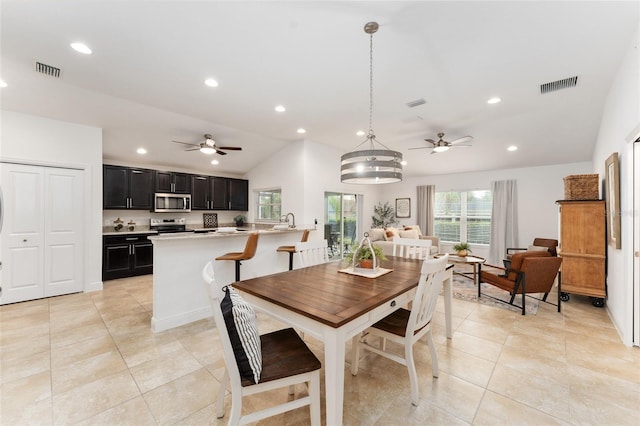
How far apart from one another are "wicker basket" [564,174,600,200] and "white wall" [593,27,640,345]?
568mm

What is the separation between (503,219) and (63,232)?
8895 mm

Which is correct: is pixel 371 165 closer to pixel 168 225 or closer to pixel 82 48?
pixel 82 48

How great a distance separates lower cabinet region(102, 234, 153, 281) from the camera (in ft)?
15.9

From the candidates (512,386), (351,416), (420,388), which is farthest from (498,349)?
(351,416)

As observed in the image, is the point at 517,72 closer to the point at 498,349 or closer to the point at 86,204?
the point at 498,349

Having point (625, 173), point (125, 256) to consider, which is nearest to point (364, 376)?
point (625, 173)

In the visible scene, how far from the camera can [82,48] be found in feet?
8.39

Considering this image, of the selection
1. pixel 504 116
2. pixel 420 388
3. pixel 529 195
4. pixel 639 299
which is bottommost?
pixel 420 388

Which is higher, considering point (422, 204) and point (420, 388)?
point (422, 204)

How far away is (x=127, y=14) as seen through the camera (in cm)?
214

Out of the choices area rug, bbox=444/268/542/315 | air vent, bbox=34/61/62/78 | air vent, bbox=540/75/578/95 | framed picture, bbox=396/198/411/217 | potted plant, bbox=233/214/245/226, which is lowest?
area rug, bbox=444/268/542/315

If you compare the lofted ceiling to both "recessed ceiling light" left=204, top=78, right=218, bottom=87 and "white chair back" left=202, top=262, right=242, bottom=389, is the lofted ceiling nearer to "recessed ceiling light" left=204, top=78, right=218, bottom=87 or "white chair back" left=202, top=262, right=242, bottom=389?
"recessed ceiling light" left=204, top=78, right=218, bottom=87

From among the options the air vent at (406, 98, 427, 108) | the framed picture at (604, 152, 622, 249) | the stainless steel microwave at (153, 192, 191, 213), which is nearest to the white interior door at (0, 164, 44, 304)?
the stainless steel microwave at (153, 192, 191, 213)

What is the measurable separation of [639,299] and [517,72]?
2657mm
